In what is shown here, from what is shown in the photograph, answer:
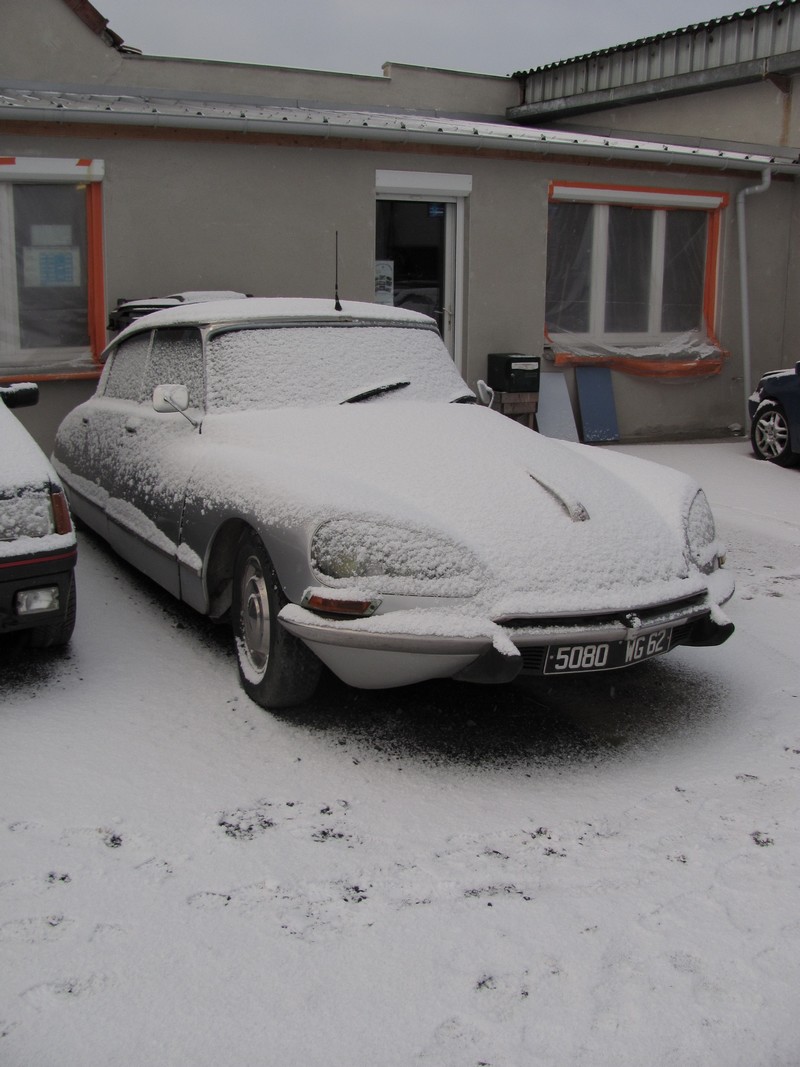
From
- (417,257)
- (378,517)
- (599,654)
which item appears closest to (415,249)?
(417,257)

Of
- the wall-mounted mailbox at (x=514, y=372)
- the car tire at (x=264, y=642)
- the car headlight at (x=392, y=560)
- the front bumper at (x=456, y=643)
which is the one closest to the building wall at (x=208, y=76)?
the wall-mounted mailbox at (x=514, y=372)

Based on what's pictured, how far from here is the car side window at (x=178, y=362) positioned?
487 cm

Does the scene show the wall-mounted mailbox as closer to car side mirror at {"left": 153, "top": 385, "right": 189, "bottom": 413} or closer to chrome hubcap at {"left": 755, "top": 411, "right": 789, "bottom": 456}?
chrome hubcap at {"left": 755, "top": 411, "right": 789, "bottom": 456}

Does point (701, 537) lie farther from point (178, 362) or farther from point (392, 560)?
point (178, 362)

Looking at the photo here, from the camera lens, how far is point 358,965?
2.52 metres

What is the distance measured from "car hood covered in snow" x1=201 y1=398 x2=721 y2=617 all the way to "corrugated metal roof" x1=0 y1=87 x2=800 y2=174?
201 inches

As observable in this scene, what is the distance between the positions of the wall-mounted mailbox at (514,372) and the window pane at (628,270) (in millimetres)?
1767

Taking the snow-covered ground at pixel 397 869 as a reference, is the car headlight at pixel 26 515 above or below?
above

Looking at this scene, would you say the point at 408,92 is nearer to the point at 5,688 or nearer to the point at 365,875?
the point at 5,688

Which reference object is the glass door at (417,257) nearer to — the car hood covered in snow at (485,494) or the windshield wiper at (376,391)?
the windshield wiper at (376,391)

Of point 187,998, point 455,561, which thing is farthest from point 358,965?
point 455,561

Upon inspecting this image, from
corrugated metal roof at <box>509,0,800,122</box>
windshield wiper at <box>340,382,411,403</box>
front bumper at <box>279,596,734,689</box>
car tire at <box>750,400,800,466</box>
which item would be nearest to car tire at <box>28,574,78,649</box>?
front bumper at <box>279,596,734,689</box>

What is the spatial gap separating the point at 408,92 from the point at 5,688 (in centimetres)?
1629

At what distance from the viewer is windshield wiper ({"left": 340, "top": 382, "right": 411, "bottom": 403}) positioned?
4723 mm
